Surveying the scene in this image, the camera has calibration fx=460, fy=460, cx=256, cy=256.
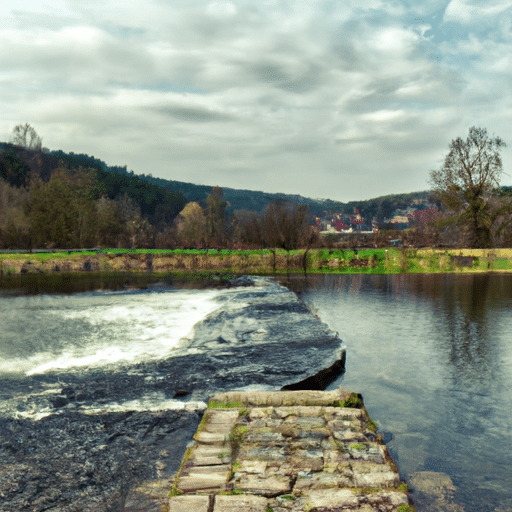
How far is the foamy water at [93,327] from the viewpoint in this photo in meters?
12.5

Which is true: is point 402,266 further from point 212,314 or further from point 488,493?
point 488,493

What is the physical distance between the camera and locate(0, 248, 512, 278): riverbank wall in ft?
133

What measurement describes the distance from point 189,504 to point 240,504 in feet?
1.69

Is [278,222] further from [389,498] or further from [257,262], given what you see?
[389,498]

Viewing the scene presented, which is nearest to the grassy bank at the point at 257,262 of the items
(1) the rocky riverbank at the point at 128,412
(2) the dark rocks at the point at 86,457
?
(1) the rocky riverbank at the point at 128,412

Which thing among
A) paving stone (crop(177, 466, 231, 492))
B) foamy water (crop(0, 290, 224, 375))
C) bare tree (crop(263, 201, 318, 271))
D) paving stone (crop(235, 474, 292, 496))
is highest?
bare tree (crop(263, 201, 318, 271))

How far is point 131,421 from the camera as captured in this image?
304 inches

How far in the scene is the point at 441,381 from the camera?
9766 mm

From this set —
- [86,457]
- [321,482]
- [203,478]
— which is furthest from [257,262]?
[321,482]

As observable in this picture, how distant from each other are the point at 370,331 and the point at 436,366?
416cm

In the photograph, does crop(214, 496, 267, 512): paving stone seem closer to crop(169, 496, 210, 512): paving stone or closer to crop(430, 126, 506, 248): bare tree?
crop(169, 496, 210, 512): paving stone

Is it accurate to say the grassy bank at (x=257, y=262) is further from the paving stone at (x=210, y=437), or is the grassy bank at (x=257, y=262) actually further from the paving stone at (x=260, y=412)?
the paving stone at (x=210, y=437)

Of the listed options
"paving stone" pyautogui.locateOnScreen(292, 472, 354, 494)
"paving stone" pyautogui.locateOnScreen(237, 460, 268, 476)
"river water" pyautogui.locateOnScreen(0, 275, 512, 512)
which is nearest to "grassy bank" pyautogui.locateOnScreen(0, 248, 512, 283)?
"river water" pyautogui.locateOnScreen(0, 275, 512, 512)

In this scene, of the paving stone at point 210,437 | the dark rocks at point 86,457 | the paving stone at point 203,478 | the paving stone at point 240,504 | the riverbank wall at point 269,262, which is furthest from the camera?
the riverbank wall at point 269,262
